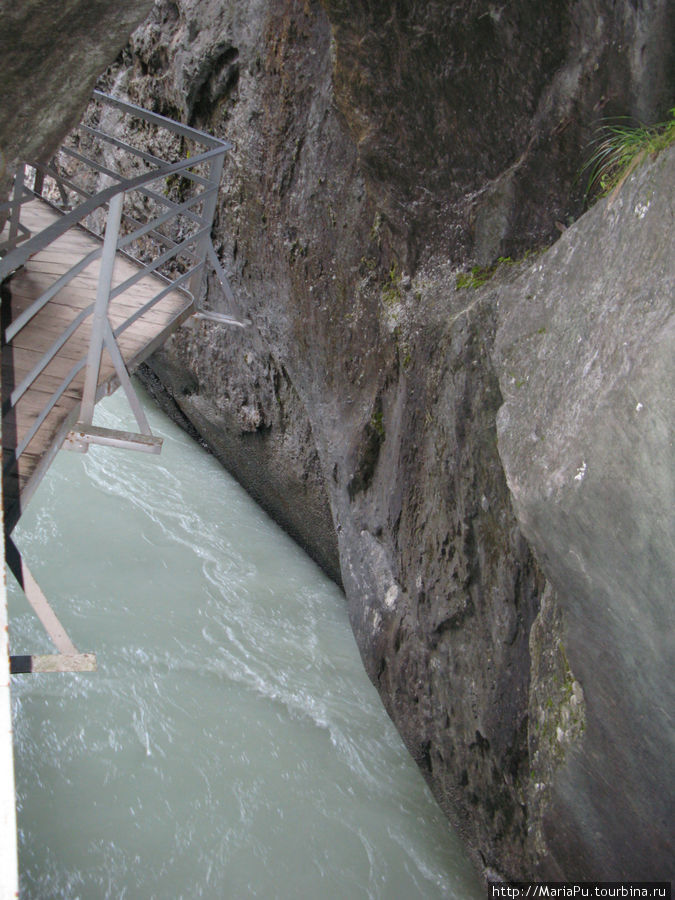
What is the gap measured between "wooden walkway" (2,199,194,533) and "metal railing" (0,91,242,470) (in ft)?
0.25

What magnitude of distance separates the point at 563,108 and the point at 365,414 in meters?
2.19

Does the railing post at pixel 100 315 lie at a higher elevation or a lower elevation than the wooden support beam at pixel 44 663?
higher

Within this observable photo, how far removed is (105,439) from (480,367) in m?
1.81

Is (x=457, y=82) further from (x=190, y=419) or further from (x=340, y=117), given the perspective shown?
(x=190, y=419)

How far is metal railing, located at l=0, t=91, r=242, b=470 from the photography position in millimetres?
2906

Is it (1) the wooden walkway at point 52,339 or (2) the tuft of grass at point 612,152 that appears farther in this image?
(2) the tuft of grass at point 612,152

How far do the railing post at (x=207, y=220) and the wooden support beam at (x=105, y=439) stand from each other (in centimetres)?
170

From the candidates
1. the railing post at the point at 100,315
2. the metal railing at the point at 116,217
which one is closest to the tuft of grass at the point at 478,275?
the metal railing at the point at 116,217

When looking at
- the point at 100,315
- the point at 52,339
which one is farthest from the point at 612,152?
the point at 52,339

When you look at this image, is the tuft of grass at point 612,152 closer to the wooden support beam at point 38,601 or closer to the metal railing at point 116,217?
the metal railing at point 116,217

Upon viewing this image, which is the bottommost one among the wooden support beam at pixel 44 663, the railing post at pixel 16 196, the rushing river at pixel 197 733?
the rushing river at pixel 197 733

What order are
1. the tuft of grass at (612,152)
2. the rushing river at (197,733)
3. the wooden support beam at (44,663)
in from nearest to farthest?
the wooden support beam at (44,663)
the tuft of grass at (612,152)
the rushing river at (197,733)

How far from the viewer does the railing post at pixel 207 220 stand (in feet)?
14.2

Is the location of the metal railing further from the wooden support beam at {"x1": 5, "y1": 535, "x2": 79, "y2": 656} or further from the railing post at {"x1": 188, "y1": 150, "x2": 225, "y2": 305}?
the wooden support beam at {"x1": 5, "y1": 535, "x2": 79, "y2": 656}
